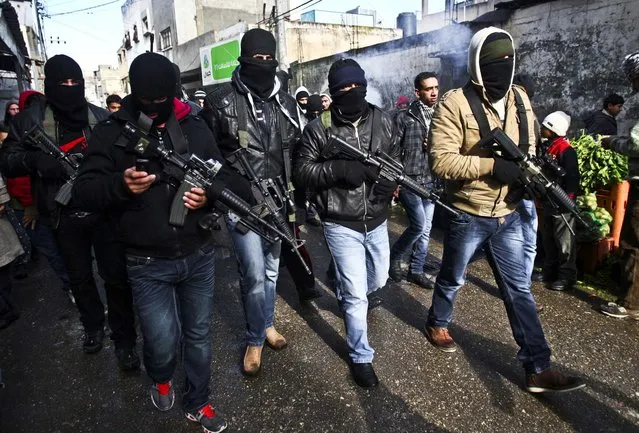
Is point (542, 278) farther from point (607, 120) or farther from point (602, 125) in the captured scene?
point (607, 120)

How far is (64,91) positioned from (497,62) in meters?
2.75

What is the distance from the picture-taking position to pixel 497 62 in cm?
226

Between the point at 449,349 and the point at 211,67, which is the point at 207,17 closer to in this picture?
the point at 211,67

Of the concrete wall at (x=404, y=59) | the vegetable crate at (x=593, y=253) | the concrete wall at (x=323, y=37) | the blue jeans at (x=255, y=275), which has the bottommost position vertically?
the vegetable crate at (x=593, y=253)

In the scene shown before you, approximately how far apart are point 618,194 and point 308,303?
306 cm

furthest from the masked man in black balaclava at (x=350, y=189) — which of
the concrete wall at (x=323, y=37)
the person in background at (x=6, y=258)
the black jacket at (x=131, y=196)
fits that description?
the concrete wall at (x=323, y=37)

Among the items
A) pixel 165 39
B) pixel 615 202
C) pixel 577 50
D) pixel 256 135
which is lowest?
pixel 615 202

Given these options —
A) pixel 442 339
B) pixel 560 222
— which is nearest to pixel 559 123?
pixel 560 222

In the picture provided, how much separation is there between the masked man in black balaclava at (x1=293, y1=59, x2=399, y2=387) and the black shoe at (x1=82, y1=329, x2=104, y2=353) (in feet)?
6.38

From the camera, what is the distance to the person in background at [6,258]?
3566 mm

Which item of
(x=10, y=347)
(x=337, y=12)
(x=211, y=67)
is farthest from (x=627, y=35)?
(x=337, y=12)

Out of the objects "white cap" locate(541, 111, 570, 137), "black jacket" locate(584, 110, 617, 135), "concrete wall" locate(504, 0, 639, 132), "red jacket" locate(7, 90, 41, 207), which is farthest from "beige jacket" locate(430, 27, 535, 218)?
"concrete wall" locate(504, 0, 639, 132)

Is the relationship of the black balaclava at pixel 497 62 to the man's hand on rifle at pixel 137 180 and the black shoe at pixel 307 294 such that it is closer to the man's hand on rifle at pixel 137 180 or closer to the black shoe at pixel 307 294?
the man's hand on rifle at pixel 137 180

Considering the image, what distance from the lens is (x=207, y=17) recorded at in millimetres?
25859
